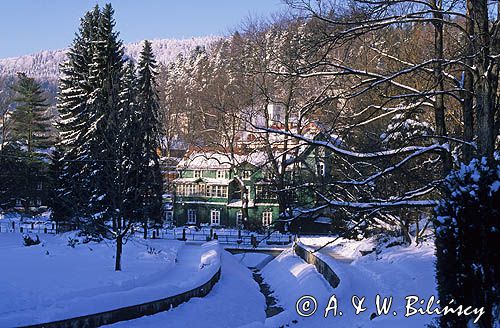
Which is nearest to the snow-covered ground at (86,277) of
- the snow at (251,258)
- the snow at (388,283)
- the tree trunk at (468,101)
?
the snow at (251,258)

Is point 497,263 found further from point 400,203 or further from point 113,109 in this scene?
point 113,109

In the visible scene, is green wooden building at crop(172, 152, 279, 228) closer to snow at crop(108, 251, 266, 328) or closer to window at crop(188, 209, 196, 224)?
window at crop(188, 209, 196, 224)

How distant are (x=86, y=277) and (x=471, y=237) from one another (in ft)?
52.5

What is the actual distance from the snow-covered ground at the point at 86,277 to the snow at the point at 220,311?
0.66 meters

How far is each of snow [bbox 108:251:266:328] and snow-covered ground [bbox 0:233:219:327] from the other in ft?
2.15

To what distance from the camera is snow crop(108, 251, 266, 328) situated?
14914mm

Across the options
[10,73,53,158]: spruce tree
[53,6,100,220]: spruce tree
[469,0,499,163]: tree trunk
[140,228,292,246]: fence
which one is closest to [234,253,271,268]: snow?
[140,228,292,246]: fence

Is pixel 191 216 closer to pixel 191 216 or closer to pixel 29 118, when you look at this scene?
pixel 191 216

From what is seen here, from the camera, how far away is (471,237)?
17.5 feet

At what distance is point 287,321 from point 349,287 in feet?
8.20

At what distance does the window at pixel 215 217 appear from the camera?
47938mm

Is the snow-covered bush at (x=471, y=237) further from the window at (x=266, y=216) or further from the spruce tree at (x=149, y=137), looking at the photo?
the window at (x=266, y=216)

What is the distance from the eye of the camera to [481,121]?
622cm

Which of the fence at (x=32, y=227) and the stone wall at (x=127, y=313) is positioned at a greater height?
the stone wall at (x=127, y=313)
